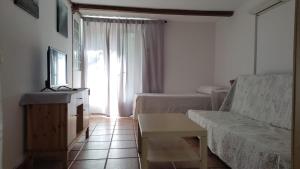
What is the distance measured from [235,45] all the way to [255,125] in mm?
2414

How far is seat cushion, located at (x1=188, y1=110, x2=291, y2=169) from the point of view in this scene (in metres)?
1.59

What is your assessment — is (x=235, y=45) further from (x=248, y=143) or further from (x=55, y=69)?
(x=55, y=69)

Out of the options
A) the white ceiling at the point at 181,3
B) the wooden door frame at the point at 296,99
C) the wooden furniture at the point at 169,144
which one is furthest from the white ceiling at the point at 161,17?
the wooden door frame at the point at 296,99

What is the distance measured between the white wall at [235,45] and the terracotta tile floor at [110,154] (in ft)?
5.59

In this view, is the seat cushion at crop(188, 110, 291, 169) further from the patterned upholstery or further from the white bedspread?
the white bedspread

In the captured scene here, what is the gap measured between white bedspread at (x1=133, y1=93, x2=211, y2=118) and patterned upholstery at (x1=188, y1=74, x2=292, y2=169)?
861mm

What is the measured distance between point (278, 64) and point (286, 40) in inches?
12.9

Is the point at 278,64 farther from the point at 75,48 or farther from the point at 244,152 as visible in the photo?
the point at 75,48

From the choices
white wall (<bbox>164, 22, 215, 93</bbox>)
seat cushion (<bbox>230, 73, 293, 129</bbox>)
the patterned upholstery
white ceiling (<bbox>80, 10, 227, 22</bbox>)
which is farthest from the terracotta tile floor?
white ceiling (<bbox>80, 10, 227, 22</bbox>)

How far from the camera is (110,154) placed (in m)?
2.70

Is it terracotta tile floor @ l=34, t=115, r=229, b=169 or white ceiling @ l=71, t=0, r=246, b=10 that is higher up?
white ceiling @ l=71, t=0, r=246, b=10

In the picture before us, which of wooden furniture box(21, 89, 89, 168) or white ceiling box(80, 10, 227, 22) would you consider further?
white ceiling box(80, 10, 227, 22)

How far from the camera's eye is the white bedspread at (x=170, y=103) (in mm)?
4387

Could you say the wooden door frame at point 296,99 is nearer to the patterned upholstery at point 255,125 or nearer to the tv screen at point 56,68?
the patterned upholstery at point 255,125
